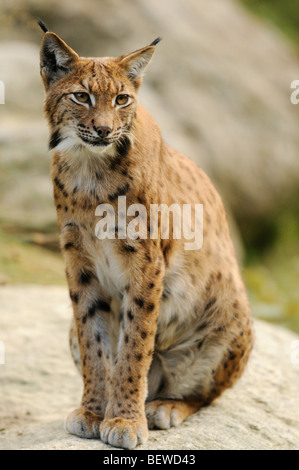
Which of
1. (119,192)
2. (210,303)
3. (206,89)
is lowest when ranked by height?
(210,303)

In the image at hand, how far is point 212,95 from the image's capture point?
39.7 ft

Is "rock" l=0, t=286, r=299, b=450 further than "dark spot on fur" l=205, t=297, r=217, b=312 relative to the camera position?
No

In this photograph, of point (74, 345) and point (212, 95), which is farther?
point (212, 95)

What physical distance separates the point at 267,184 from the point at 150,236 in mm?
8243

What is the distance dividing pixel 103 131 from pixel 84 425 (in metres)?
1.83

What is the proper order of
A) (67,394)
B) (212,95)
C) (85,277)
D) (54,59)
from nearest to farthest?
(54,59)
(85,277)
(67,394)
(212,95)

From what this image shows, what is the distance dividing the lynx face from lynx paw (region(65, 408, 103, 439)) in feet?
5.49

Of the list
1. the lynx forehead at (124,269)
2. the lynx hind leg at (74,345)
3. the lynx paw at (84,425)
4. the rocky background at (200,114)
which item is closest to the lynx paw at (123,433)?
the lynx forehead at (124,269)

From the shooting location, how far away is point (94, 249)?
4.23 m

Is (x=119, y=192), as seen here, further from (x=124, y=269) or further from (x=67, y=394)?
(x=67, y=394)

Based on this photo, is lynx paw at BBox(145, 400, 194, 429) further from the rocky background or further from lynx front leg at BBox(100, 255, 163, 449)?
the rocky background

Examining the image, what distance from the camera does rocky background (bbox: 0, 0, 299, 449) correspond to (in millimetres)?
9422

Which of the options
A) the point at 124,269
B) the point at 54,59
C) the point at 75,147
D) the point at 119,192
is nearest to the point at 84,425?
the point at 124,269

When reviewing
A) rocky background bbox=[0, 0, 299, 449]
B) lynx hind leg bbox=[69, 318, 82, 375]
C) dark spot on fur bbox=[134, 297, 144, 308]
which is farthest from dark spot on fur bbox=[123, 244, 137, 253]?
rocky background bbox=[0, 0, 299, 449]
